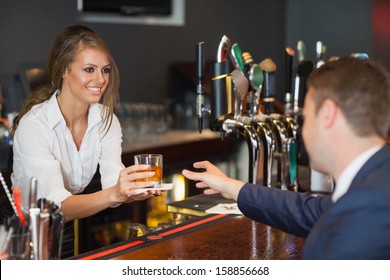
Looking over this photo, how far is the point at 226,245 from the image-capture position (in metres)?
2.20

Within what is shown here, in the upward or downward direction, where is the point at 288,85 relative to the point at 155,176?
upward

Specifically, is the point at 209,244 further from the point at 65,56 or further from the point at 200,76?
the point at 65,56

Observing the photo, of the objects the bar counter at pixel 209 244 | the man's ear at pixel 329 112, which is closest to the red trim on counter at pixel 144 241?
the bar counter at pixel 209 244

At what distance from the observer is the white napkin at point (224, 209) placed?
262cm

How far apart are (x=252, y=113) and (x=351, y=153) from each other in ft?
4.49

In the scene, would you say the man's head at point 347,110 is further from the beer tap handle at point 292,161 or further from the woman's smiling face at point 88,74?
the beer tap handle at point 292,161

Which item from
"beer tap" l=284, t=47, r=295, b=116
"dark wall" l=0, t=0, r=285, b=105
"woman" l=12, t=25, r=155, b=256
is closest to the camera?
"woman" l=12, t=25, r=155, b=256

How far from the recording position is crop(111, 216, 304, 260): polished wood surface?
2.07 meters

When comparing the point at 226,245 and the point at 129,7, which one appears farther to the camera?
the point at 129,7

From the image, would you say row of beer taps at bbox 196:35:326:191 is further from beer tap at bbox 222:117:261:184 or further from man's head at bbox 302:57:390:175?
man's head at bbox 302:57:390:175

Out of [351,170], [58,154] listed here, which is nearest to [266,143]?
[58,154]

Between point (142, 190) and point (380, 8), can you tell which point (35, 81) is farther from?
point (380, 8)

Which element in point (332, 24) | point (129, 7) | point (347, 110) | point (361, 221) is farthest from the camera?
point (332, 24)

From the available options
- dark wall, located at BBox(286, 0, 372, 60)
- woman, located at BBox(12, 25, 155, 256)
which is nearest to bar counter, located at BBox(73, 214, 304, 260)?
woman, located at BBox(12, 25, 155, 256)
